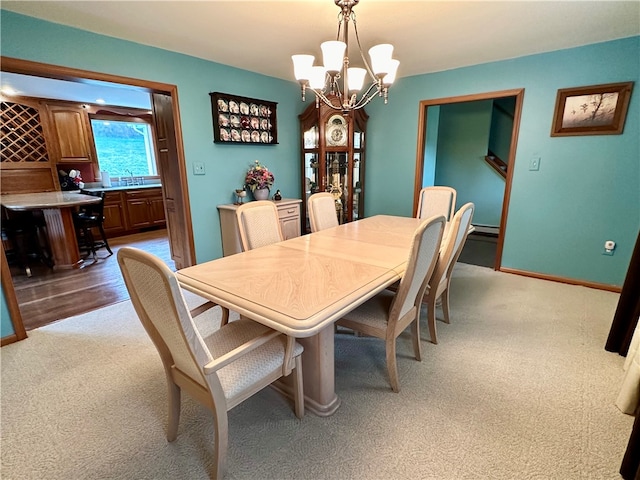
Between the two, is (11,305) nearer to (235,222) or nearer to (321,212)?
(235,222)

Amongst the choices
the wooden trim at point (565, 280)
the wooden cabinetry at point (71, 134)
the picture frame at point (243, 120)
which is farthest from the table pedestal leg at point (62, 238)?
the wooden trim at point (565, 280)

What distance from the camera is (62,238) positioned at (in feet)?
12.0

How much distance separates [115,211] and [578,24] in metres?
6.44

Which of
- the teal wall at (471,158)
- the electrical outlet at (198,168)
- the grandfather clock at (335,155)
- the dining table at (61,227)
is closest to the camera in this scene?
the electrical outlet at (198,168)

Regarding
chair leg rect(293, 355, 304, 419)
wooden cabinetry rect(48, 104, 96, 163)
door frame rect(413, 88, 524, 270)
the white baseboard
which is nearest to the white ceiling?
door frame rect(413, 88, 524, 270)

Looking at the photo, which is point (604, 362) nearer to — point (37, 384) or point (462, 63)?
point (462, 63)

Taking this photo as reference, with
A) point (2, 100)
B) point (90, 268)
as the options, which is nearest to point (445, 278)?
point (90, 268)

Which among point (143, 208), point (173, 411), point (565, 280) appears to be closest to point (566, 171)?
point (565, 280)

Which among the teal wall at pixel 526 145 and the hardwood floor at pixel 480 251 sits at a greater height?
the teal wall at pixel 526 145

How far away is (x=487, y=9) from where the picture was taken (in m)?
2.04

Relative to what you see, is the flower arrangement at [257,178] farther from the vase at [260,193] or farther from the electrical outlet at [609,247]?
the electrical outlet at [609,247]

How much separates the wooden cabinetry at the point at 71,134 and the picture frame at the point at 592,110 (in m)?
6.74

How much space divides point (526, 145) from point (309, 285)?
3.10 meters

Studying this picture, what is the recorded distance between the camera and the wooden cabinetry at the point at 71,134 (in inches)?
192
